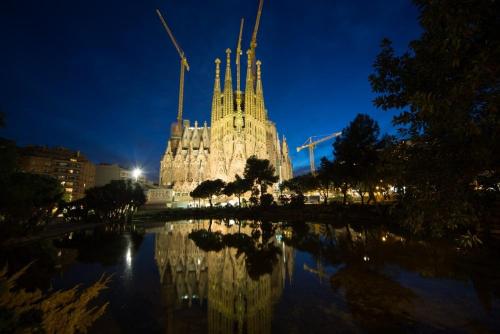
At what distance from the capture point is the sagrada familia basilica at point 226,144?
7238cm

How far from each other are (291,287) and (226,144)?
6722 centimetres

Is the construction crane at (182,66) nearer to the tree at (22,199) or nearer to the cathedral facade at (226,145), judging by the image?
the cathedral facade at (226,145)

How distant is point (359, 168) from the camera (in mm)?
27641

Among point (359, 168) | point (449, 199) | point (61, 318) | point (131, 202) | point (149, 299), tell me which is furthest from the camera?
point (131, 202)

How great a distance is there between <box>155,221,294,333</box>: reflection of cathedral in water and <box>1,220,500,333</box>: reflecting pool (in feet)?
0.10

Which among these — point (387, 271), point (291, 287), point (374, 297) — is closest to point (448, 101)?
point (374, 297)

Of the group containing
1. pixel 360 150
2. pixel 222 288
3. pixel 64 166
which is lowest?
pixel 222 288

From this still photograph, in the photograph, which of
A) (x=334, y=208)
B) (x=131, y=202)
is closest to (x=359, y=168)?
(x=334, y=208)

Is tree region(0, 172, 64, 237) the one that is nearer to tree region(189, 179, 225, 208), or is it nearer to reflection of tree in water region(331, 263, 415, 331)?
reflection of tree in water region(331, 263, 415, 331)

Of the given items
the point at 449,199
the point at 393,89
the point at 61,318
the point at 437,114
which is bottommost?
the point at 61,318

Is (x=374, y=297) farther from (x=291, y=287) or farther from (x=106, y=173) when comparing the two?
(x=106, y=173)

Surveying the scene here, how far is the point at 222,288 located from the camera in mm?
7902

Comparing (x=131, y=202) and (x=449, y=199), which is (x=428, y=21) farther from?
(x=131, y=202)

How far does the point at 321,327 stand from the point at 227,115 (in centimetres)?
7423
